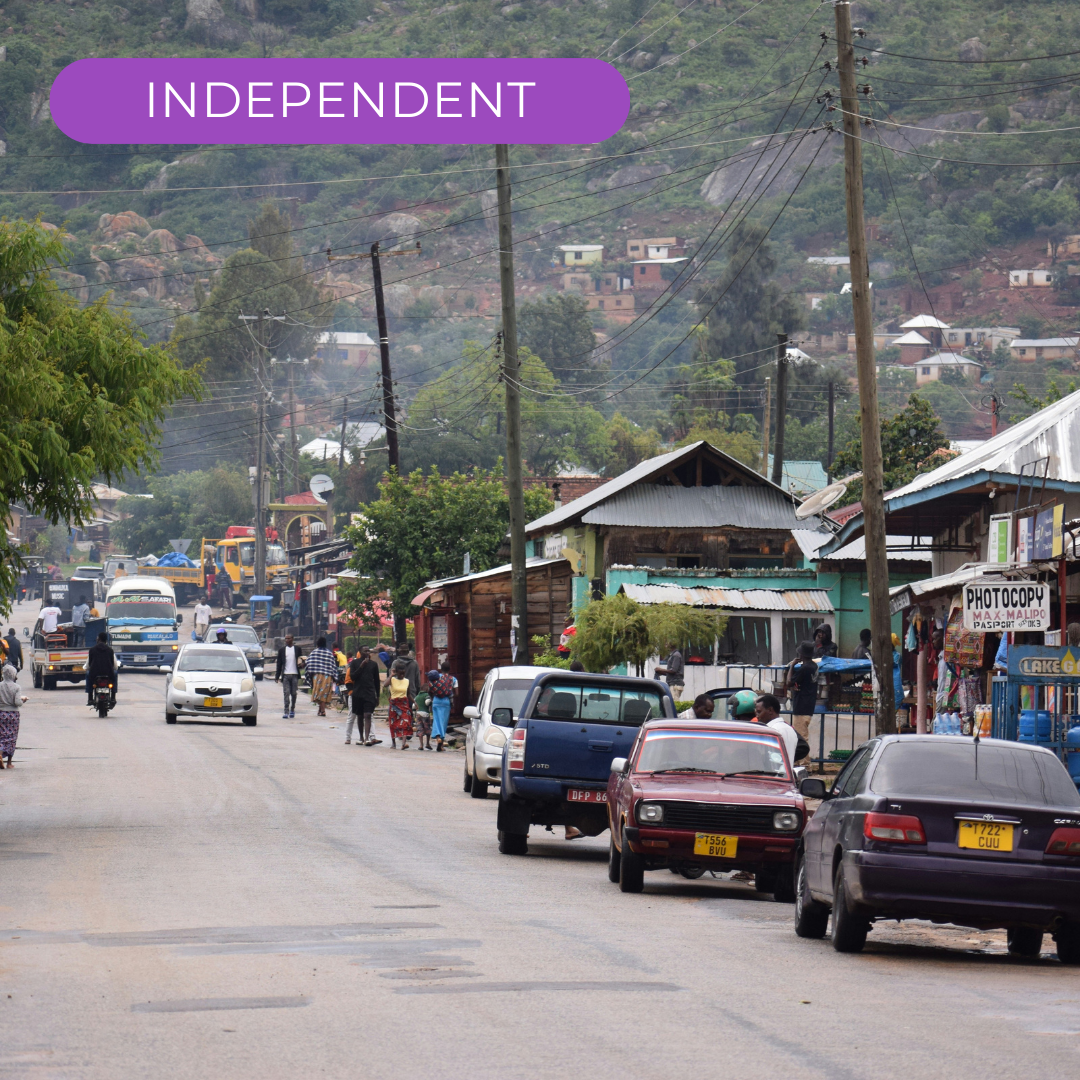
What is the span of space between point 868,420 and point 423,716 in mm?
15383

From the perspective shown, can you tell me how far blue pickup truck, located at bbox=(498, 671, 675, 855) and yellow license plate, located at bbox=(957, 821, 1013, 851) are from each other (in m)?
7.01

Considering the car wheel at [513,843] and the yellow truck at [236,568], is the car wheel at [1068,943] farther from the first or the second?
the yellow truck at [236,568]

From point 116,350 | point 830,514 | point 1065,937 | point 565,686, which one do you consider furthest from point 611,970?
point 830,514

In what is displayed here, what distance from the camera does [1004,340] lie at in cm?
18825

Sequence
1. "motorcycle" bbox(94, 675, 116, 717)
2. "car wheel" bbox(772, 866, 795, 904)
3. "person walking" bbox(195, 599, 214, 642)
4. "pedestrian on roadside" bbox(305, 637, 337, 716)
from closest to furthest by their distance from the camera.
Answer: "car wheel" bbox(772, 866, 795, 904)
"motorcycle" bbox(94, 675, 116, 717)
"pedestrian on roadside" bbox(305, 637, 337, 716)
"person walking" bbox(195, 599, 214, 642)

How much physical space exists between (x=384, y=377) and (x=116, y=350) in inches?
1260

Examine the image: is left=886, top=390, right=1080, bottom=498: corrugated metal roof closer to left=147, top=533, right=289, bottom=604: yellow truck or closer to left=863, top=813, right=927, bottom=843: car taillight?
left=863, top=813, right=927, bottom=843: car taillight

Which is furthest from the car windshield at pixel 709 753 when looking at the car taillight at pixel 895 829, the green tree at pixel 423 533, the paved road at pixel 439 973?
the green tree at pixel 423 533

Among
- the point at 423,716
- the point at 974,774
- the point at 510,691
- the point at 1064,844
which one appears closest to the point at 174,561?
the point at 423,716

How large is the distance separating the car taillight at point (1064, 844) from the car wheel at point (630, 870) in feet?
14.7

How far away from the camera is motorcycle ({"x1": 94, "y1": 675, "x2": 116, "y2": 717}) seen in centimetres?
3931

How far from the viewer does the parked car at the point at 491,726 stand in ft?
76.2

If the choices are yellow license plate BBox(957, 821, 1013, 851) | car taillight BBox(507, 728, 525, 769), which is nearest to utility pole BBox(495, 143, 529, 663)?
car taillight BBox(507, 728, 525, 769)

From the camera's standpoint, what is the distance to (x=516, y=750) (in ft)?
59.4
